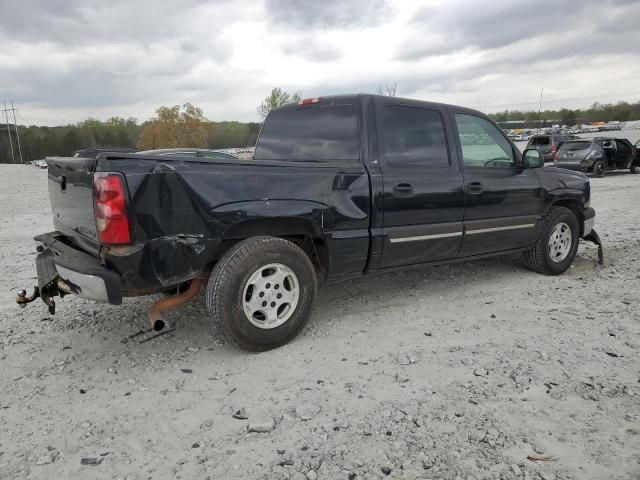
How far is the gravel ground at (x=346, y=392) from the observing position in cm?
235

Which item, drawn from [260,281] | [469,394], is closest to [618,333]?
[469,394]

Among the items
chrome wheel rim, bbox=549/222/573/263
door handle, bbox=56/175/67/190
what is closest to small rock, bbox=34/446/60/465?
door handle, bbox=56/175/67/190

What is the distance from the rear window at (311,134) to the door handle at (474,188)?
125cm

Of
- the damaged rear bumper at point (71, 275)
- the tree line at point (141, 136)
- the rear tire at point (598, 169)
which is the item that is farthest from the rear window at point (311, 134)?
the tree line at point (141, 136)

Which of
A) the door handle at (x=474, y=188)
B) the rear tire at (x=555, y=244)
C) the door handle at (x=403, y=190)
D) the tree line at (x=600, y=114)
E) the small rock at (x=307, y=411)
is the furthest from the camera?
the tree line at (x=600, y=114)

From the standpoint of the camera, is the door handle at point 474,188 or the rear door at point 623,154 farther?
the rear door at point 623,154

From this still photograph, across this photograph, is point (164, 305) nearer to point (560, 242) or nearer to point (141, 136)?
point (560, 242)

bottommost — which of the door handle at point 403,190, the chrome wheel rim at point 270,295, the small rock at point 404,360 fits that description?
the small rock at point 404,360

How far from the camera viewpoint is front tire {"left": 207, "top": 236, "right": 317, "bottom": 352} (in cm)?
331

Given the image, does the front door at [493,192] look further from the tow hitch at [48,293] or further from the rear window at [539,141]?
the rear window at [539,141]

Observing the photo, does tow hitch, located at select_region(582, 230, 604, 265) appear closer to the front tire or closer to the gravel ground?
the gravel ground

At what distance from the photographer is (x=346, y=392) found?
9.77 ft

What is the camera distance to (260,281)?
3.47 meters

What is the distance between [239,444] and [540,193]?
4182 mm
